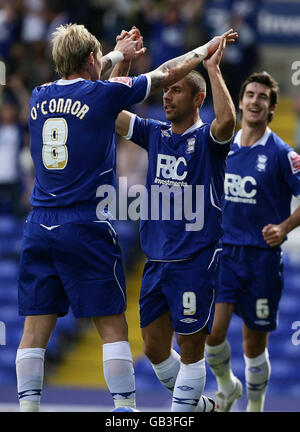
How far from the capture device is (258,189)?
6.76 meters

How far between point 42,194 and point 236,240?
2010mm

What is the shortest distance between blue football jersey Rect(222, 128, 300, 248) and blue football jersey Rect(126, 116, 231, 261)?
36.5 inches

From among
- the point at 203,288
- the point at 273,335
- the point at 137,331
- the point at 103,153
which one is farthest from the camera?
the point at 137,331

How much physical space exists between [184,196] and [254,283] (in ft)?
4.40

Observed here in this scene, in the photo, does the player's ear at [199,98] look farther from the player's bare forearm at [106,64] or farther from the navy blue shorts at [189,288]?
the navy blue shorts at [189,288]

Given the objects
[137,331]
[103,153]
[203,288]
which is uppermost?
[103,153]

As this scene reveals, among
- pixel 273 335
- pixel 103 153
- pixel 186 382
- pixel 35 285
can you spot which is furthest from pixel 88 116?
pixel 273 335

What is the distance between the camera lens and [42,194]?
17.7ft

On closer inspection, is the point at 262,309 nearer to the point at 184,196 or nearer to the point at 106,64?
the point at 184,196

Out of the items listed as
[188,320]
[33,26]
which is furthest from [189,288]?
[33,26]

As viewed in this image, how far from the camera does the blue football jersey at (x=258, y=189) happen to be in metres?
6.75

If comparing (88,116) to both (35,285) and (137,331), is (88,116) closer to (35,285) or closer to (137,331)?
(35,285)

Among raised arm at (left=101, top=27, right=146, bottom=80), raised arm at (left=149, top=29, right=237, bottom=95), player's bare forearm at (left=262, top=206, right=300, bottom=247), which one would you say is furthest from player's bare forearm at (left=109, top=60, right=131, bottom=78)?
player's bare forearm at (left=262, top=206, right=300, bottom=247)

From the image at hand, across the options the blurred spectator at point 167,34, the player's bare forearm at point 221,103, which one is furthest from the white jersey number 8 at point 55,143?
the blurred spectator at point 167,34
